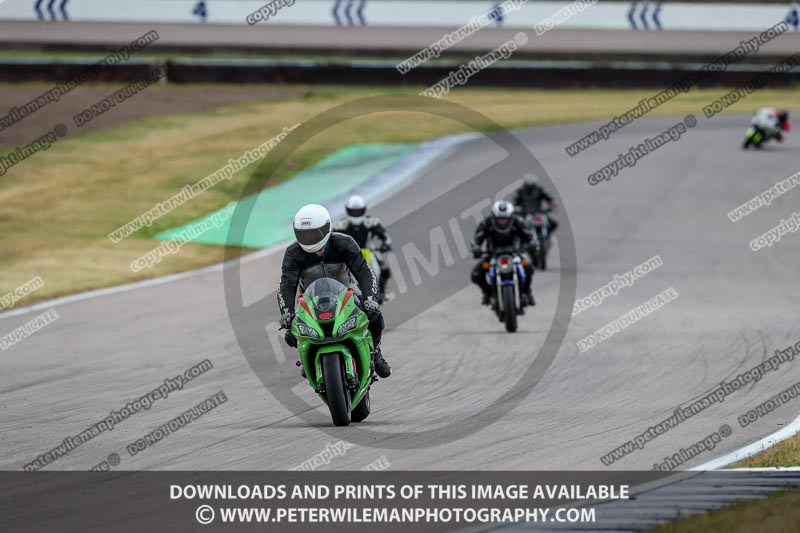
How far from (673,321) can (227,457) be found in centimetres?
883

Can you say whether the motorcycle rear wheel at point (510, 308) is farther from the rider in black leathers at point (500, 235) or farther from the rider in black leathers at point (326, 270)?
→ the rider in black leathers at point (326, 270)

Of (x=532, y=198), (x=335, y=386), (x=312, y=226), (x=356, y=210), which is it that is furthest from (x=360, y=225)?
(x=335, y=386)

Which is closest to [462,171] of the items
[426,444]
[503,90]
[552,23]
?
[503,90]

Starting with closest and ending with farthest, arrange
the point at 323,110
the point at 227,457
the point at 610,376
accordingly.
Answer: the point at 227,457
the point at 610,376
the point at 323,110

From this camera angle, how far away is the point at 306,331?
8.75 m

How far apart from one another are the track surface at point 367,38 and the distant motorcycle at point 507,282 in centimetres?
2408

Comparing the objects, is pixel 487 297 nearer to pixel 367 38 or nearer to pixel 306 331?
pixel 306 331

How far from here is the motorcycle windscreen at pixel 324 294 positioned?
8.75m

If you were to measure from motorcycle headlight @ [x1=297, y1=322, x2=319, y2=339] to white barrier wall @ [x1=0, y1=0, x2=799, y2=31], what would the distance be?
29748 mm

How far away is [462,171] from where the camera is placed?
1075 inches

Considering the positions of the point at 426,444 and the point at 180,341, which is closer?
the point at 426,444

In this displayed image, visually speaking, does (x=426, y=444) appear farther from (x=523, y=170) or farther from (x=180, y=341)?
(x=523, y=170)

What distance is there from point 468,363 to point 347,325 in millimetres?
3940

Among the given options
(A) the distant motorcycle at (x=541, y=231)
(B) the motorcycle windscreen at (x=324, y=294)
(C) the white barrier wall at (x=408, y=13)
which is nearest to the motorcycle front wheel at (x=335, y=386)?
(B) the motorcycle windscreen at (x=324, y=294)
